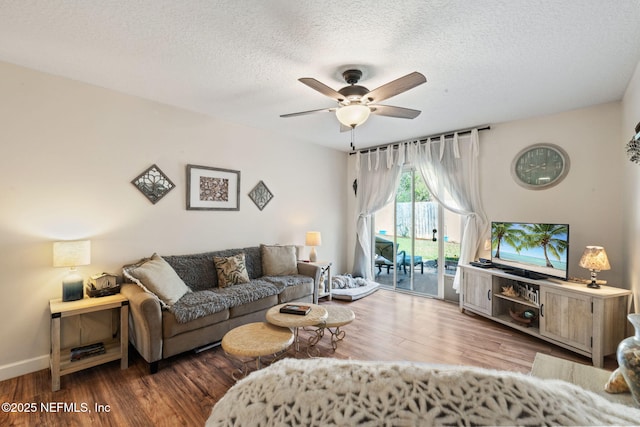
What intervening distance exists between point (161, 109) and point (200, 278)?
6.63 feet

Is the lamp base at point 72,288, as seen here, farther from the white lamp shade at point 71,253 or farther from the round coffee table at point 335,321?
the round coffee table at point 335,321

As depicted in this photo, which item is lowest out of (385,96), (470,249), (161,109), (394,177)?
(470,249)

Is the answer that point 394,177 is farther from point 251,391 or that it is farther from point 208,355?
point 251,391

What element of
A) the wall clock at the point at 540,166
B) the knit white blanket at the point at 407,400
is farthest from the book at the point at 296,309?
the wall clock at the point at 540,166

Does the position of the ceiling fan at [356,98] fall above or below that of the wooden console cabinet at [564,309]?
above

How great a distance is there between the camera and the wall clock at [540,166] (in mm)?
3430

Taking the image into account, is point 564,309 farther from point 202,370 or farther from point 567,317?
point 202,370

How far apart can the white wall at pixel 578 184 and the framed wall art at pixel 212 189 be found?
3.68 metres

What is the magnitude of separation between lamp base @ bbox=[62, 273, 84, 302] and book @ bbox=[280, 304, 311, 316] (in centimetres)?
181

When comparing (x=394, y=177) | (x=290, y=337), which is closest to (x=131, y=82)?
(x=290, y=337)

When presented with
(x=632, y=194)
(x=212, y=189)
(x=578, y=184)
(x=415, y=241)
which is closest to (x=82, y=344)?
(x=212, y=189)

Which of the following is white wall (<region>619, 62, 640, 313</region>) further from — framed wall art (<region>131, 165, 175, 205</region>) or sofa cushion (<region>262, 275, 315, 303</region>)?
framed wall art (<region>131, 165, 175, 205</region>)

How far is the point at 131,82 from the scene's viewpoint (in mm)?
2719

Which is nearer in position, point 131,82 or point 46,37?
point 46,37
